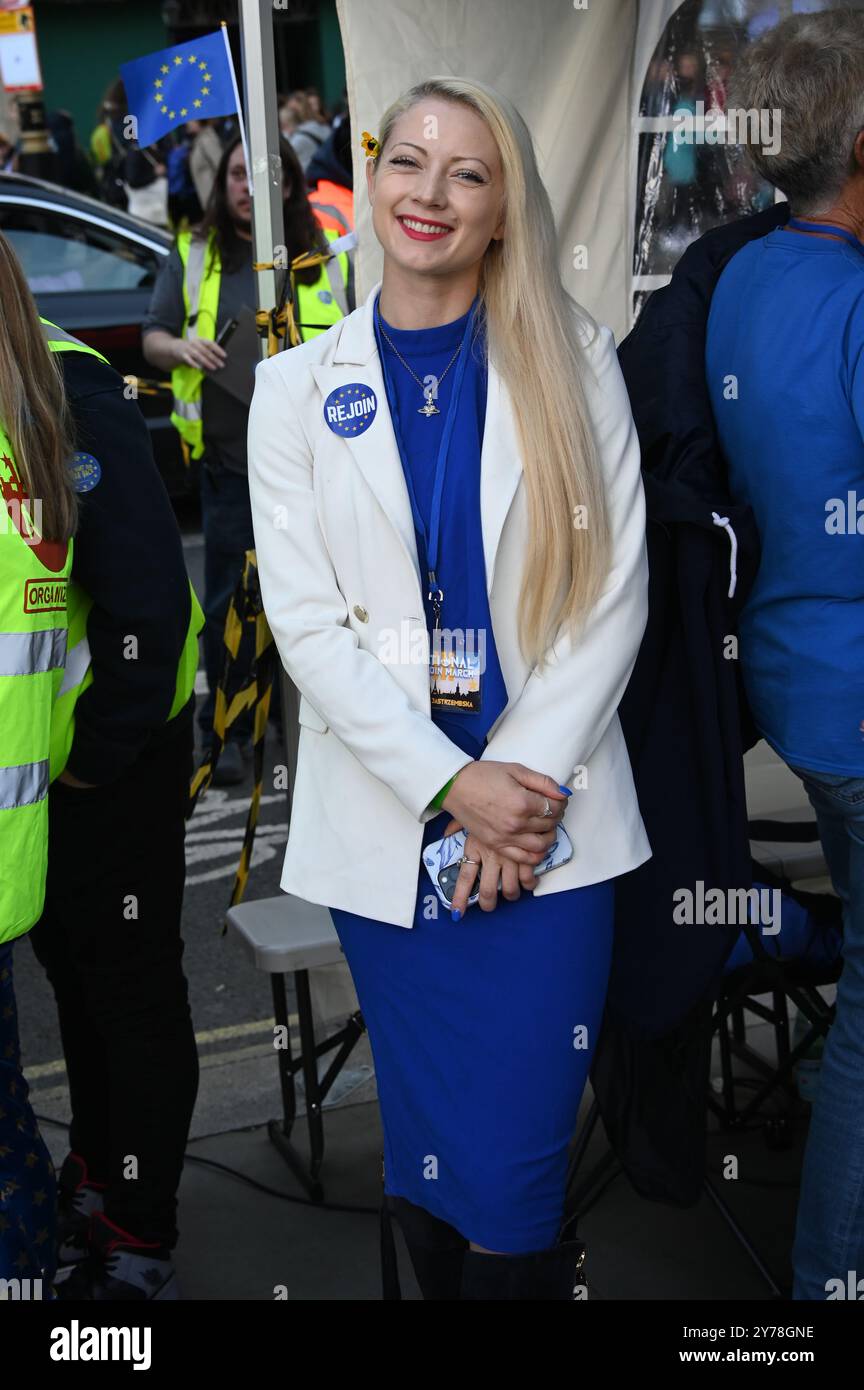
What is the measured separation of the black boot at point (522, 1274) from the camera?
2318mm

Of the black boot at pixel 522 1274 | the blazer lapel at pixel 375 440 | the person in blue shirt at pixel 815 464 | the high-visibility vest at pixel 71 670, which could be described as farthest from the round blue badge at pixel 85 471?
the black boot at pixel 522 1274

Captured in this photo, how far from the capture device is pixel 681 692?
259cm

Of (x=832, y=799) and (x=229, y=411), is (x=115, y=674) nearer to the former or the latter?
(x=832, y=799)

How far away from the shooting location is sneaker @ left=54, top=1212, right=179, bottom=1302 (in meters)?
2.86

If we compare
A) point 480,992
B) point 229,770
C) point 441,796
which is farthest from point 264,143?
point 229,770

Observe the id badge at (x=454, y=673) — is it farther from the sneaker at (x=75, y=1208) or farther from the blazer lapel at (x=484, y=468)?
the sneaker at (x=75, y=1208)

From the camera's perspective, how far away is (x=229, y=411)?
5.46m

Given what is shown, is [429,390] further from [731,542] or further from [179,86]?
[179,86]

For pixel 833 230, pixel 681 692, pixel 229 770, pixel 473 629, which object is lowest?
pixel 229 770

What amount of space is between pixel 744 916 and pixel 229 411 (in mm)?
3350

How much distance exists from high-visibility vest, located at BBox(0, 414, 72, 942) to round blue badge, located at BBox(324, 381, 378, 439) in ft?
1.51

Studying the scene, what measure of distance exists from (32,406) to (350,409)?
1.51ft

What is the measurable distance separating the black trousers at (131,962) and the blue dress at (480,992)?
573 millimetres
